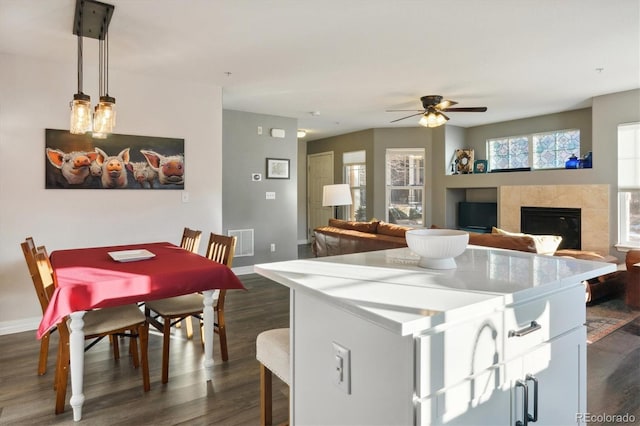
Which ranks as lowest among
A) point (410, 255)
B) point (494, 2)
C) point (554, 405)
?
point (554, 405)

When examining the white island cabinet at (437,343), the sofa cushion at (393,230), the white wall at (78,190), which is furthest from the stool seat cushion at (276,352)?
the white wall at (78,190)

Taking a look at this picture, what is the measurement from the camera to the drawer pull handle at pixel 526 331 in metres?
1.17

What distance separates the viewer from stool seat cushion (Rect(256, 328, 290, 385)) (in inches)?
61.9

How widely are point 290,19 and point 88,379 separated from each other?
284cm

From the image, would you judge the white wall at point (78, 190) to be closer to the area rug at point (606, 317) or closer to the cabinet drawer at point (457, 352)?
the cabinet drawer at point (457, 352)

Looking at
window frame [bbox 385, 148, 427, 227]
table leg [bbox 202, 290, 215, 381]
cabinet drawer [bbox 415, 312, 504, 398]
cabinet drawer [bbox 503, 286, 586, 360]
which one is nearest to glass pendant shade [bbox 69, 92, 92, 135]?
table leg [bbox 202, 290, 215, 381]

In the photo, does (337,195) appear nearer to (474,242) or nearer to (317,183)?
(317,183)

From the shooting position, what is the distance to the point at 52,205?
366cm

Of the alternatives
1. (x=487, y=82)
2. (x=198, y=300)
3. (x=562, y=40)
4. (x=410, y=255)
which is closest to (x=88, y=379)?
(x=198, y=300)

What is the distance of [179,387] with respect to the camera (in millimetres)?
2375

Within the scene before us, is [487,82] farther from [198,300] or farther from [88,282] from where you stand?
[88,282]

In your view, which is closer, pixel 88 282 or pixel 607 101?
pixel 88 282

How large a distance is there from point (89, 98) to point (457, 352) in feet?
8.12

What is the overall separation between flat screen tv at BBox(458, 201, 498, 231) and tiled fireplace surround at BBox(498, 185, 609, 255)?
0.51m
